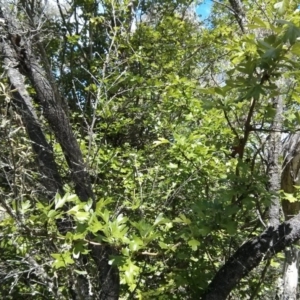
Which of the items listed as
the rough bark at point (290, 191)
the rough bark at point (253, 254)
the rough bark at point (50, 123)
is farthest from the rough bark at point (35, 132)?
the rough bark at point (290, 191)

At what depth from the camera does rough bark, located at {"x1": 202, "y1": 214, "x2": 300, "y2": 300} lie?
105 inches

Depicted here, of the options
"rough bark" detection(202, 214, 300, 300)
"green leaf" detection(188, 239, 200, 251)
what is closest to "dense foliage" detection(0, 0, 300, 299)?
"green leaf" detection(188, 239, 200, 251)

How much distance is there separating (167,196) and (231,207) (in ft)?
2.37

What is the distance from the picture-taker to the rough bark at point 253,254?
2.66 metres

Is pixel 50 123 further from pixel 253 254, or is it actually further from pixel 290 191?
pixel 290 191

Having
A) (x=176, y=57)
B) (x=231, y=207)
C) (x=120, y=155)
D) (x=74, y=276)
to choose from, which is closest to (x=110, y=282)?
(x=74, y=276)

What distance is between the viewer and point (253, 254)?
2.72 meters

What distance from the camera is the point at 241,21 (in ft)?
10.9

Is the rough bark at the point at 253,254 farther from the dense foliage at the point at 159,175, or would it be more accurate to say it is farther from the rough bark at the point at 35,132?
the rough bark at the point at 35,132

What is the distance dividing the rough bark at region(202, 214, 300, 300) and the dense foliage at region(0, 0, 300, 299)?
0.41ft

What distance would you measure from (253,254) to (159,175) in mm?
1167

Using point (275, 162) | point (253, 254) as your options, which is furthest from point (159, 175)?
point (253, 254)

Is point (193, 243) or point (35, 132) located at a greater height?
point (35, 132)

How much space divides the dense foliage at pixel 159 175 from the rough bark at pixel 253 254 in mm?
124
